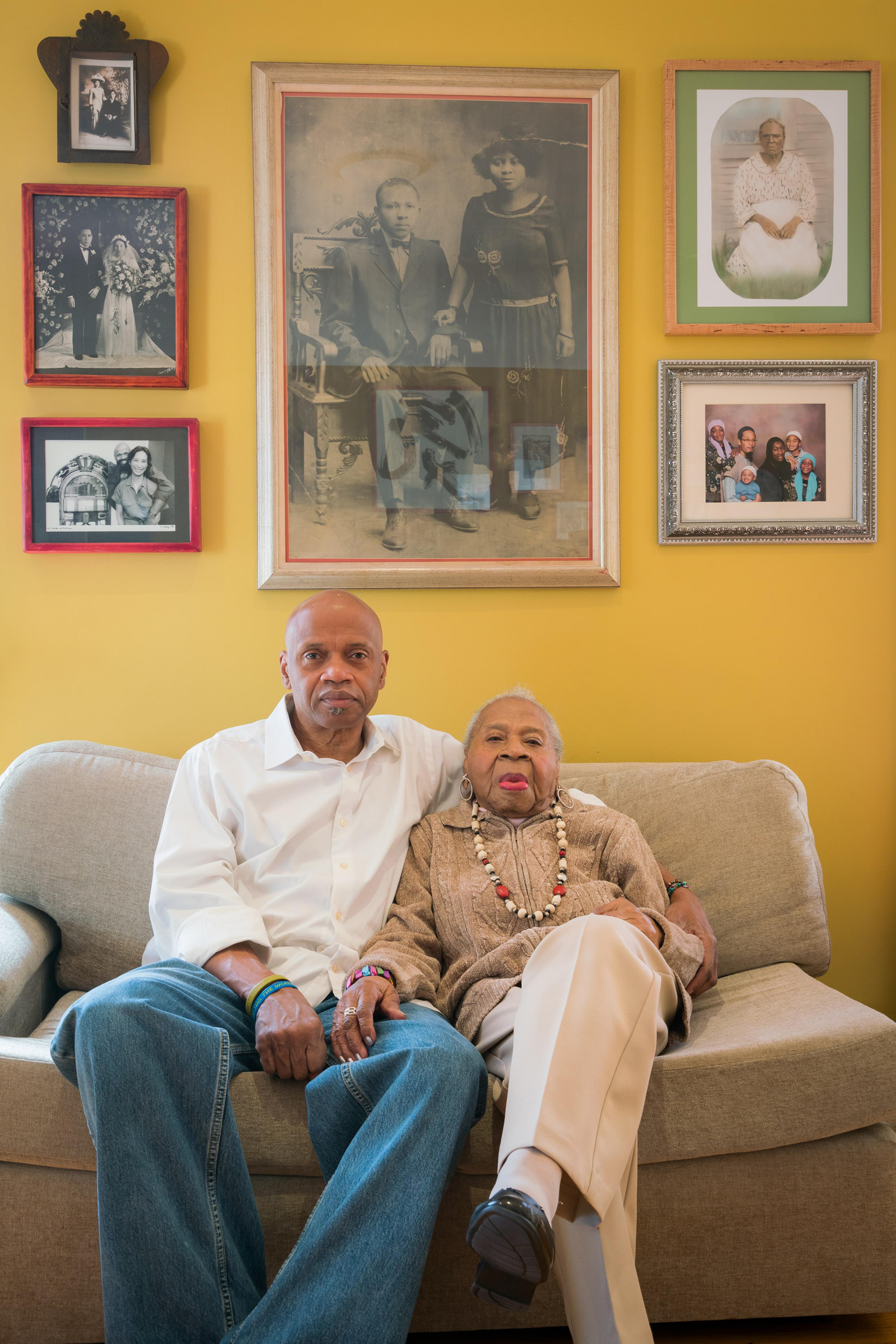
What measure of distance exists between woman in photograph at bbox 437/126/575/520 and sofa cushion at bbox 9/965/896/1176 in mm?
1450

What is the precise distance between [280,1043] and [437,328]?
1.78 meters

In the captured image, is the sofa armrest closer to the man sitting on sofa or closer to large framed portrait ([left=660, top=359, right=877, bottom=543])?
the man sitting on sofa

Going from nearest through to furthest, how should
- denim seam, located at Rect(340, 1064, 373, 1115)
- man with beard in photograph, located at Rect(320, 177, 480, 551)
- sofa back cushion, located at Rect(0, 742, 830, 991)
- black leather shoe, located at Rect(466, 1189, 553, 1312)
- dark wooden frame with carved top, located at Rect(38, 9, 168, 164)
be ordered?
black leather shoe, located at Rect(466, 1189, 553, 1312)
denim seam, located at Rect(340, 1064, 373, 1115)
sofa back cushion, located at Rect(0, 742, 830, 991)
dark wooden frame with carved top, located at Rect(38, 9, 168, 164)
man with beard in photograph, located at Rect(320, 177, 480, 551)

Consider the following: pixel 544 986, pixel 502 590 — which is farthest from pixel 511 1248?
pixel 502 590

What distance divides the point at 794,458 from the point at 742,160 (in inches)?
31.3

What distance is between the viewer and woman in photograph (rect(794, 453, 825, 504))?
2453 mm

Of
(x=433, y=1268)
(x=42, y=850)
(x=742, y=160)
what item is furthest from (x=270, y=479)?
(x=433, y=1268)

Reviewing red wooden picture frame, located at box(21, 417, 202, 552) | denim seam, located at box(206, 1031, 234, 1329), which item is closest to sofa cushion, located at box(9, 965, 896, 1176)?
denim seam, located at box(206, 1031, 234, 1329)

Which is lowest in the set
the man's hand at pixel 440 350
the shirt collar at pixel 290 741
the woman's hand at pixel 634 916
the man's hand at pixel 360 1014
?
the man's hand at pixel 360 1014

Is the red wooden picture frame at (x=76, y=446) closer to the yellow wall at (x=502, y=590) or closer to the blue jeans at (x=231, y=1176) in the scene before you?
the yellow wall at (x=502, y=590)

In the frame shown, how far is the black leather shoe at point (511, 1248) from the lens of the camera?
1.09 m

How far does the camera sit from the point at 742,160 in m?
2.43

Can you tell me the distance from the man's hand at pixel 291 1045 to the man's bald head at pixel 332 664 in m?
0.58

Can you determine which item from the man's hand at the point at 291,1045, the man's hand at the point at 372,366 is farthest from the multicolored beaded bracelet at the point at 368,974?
the man's hand at the point at 372,366
